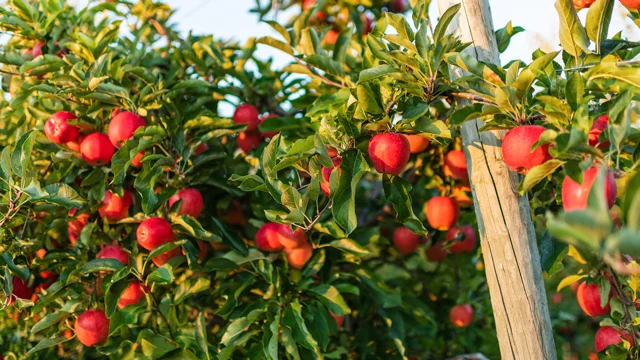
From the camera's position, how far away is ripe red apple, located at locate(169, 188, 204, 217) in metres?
1.78

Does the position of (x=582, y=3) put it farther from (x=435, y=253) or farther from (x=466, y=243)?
(x=435, y=253)

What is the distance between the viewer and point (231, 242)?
1854 millimetres

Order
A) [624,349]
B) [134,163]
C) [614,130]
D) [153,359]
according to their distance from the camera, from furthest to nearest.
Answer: [134,163]
[153,359]
[624,349]
[614,130]

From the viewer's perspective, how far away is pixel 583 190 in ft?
3.46

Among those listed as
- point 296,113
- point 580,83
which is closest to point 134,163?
point 296,113

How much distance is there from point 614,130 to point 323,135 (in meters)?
0.66

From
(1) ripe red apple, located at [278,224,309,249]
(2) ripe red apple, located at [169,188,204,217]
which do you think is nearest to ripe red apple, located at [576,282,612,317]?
(1) ripe red apple, located at [278,224,309,249]

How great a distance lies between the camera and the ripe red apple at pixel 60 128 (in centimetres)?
179

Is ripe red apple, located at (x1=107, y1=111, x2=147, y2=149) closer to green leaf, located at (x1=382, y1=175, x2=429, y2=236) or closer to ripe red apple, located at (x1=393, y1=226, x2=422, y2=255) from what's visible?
green leaf, located at (x1=382, y1=175, x2=429, y2=236)

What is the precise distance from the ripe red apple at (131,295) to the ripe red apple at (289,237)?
0.47 metres

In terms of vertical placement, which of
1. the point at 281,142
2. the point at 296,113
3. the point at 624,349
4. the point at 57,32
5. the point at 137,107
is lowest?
the point at 624,349

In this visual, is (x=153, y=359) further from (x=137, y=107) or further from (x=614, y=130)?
(x=614, y=130)

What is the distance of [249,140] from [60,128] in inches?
27.9

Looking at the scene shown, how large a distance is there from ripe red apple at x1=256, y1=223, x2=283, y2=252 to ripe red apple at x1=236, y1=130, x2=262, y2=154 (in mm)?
475
